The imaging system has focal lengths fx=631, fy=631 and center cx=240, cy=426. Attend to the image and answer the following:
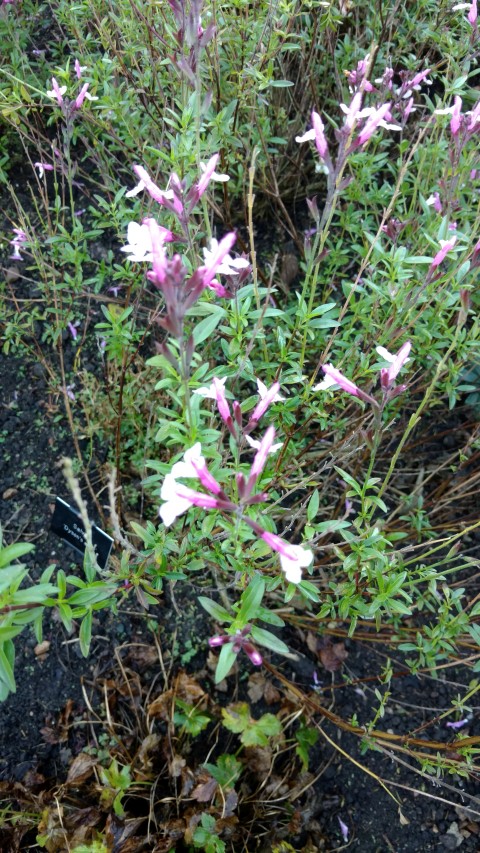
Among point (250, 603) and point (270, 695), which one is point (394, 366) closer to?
point (250, 603)

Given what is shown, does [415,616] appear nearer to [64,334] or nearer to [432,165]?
[432,165]

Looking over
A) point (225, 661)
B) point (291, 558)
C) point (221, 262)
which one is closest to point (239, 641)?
point (225, 661)

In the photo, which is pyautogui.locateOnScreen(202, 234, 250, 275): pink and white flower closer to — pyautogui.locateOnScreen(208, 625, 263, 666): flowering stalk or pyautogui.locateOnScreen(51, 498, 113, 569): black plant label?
pyautogui.locateOnScreen(208, 625, 263, 666): flowering stalk

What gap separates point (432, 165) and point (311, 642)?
193 cm

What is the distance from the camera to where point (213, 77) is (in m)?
2.42

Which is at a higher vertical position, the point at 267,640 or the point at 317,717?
the point at 267,640

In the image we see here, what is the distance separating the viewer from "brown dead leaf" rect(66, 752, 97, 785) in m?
2.09

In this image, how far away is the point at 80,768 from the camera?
211 cm

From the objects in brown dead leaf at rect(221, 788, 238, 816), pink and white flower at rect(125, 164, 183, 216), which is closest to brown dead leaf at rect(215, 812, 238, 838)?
brown dead leaf at rect(221, 788, 238, 816)

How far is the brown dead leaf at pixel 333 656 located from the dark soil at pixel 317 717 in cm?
4

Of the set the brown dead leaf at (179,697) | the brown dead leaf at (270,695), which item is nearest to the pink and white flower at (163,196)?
the brown dead leaf at (179,697)

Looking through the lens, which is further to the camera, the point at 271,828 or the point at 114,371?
the point at 114,371

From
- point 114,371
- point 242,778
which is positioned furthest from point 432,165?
point 242,778

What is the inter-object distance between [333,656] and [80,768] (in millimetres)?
986
